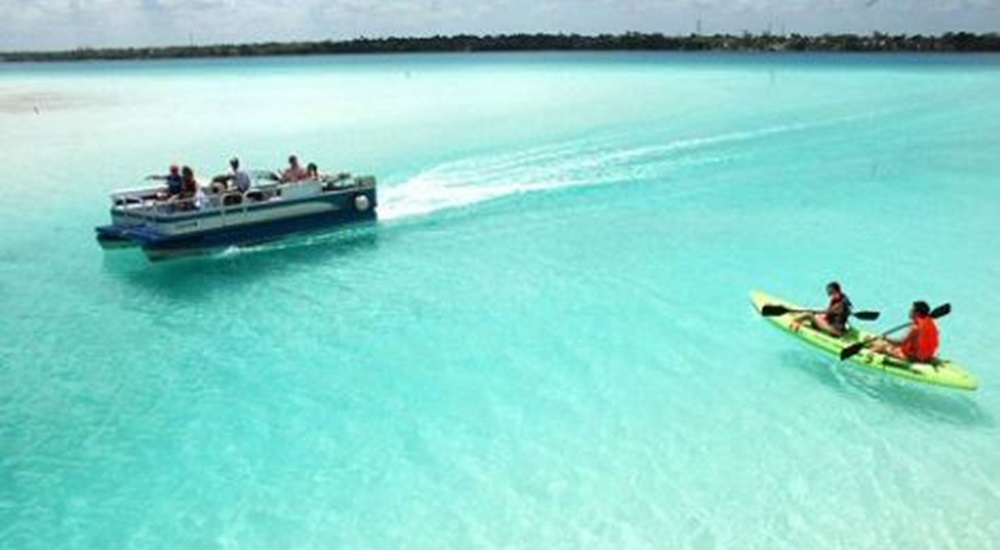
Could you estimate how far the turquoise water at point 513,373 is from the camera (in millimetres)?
9469

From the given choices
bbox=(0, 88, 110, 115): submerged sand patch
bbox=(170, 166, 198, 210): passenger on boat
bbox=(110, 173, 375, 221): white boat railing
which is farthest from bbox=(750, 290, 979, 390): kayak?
bbox=(0, 88, 110, 115): submerged sand patch

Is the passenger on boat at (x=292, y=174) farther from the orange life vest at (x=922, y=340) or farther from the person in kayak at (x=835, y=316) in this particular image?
the orange life vest at (x=922, y=340)

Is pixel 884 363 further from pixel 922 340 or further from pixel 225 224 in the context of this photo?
pixel 225 224

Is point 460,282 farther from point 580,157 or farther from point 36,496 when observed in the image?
point 580,157

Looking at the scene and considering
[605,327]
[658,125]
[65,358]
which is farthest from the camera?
[658,125]

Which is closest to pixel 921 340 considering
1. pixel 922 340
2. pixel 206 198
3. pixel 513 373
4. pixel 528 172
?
pixel 922 340

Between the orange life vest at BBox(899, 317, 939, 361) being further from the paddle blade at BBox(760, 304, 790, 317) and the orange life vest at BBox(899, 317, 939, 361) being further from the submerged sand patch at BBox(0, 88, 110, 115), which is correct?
the submerged sand patch at BBox(0, 88, 110, 115)

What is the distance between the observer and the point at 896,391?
→ 1195 cm

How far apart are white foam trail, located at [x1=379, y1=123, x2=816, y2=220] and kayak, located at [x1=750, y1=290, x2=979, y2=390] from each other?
39.4 ft

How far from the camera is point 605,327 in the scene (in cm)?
1460

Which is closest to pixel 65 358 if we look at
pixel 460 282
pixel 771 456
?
pixel 460 282

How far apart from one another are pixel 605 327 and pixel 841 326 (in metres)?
3.66

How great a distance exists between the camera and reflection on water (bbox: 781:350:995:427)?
11.3m

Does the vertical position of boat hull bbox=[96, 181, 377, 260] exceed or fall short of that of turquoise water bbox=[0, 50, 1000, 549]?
it exceeds it
